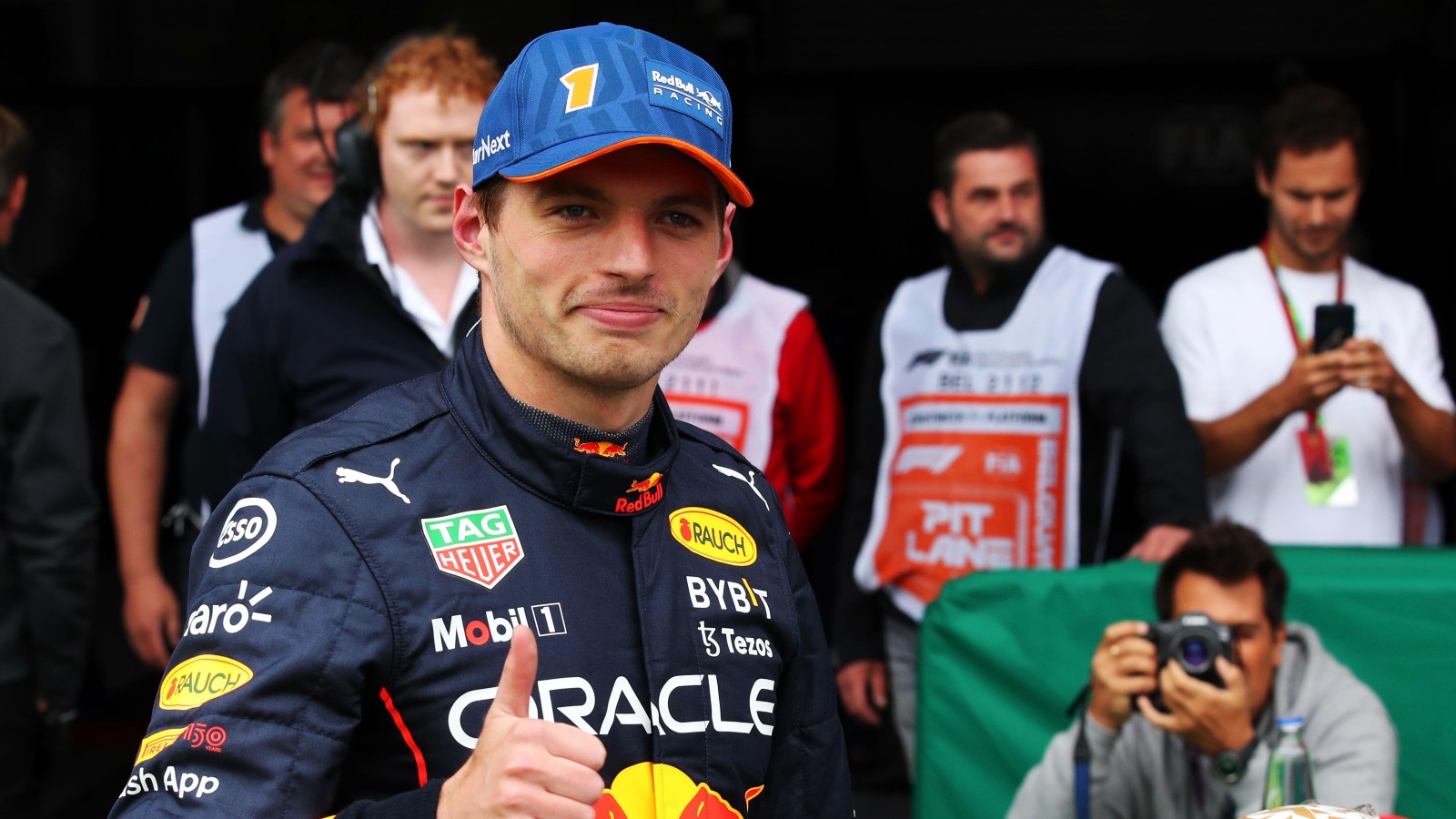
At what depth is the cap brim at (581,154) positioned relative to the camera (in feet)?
4.58

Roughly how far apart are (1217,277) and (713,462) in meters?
2.20

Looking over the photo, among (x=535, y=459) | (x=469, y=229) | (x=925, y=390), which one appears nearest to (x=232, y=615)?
(x=535, y=459)

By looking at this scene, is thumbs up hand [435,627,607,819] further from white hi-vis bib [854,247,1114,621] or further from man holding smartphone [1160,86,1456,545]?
man holding smartphone [1160,86,1456,545]

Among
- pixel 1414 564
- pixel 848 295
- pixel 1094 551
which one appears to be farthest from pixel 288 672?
pixel 848 295

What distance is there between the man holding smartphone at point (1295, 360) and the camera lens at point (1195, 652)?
2.67 feet

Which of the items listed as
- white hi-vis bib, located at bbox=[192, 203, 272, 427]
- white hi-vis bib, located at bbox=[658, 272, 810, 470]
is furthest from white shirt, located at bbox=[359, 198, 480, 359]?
white hi-vis bib, located at bbox=[658, 272, 810, 470]

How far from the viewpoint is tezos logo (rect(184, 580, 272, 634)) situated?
1.32m

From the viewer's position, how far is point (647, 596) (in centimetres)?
Answer: 150

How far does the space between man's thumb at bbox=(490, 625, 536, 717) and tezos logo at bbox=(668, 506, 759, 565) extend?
0.35 metres

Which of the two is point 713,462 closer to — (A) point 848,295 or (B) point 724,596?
(B) point 724,596

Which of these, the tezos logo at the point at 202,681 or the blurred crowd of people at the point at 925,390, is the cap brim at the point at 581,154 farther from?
the blurred crowd of people at the point at 925,390

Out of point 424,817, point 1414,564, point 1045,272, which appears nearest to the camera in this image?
point 424,817

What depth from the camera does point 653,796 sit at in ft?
4.78

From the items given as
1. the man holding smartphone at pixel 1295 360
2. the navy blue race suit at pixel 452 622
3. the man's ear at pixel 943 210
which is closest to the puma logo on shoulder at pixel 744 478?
the navy blue race suit at pixel 452 622
